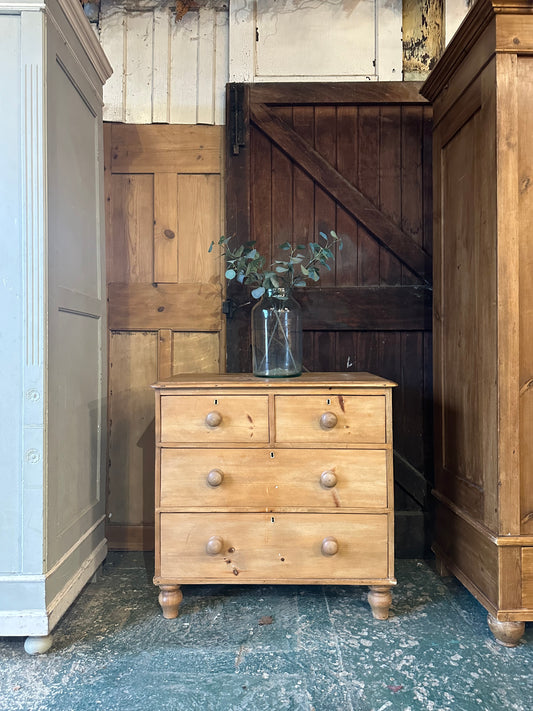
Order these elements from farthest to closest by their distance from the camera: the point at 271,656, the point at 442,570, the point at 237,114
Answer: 1. the point at 237,114
2. the point at 442,570
3. the point at 271,656

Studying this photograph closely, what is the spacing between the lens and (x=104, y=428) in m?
2.16

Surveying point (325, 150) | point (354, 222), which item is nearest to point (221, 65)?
point (325, 150)

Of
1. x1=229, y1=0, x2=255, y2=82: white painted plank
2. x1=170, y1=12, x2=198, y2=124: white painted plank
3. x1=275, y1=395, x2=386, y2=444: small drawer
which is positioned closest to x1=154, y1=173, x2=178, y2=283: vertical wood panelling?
x1=170, y1=12, x2=198, y2=124: white painted plank

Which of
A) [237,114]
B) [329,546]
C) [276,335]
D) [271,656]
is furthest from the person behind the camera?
[237,114]

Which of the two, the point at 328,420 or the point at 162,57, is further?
the point at 162,57

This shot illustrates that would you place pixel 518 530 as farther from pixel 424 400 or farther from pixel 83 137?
pixel 83 137

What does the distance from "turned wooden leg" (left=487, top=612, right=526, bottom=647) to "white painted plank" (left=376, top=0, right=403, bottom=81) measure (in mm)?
2277

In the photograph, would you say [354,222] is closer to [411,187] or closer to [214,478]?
[411,187]

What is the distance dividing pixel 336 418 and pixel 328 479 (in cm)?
21

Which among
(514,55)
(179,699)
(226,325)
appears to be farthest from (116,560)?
(514,55)

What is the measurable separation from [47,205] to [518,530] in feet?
6.02

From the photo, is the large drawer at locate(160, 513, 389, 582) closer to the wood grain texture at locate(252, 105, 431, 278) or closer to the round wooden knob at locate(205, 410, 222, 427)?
the round wooden knob at locate(205, 410, 222, 427)

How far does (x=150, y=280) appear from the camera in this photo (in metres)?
2.34

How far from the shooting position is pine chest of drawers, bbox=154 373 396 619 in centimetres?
170
